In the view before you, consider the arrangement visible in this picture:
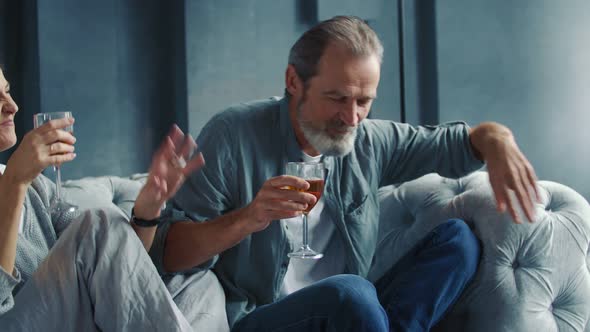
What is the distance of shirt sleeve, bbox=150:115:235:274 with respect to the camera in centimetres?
190

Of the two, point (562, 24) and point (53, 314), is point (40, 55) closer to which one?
point (53, 314)

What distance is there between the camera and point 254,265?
6.47ft

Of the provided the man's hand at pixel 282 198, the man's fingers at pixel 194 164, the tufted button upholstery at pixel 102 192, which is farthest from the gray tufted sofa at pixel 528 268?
the tufted button upholstery at pixel 102 192

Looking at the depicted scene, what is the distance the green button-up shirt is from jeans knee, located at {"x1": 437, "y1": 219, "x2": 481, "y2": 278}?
22 centimetres

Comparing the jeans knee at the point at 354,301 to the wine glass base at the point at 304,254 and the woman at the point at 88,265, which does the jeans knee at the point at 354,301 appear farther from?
the woman at the point at 88,265

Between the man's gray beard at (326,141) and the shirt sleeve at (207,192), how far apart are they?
203 mm

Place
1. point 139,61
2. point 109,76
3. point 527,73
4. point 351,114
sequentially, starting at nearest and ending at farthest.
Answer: point 351,114, point 109,76, point 139,61, point 527,73

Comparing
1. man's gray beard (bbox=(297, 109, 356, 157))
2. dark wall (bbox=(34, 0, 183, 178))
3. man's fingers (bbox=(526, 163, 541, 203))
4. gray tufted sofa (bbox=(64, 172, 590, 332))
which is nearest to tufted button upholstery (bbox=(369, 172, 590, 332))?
gray tufted sofa (bbox=(64, 172, 590, 332))

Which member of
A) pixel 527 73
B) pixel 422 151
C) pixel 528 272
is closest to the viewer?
pixel 528 272

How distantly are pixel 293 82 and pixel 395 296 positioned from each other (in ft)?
2.06

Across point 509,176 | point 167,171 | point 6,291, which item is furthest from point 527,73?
point 6,291

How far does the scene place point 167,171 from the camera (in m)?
1.69

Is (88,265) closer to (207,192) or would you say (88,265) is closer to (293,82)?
(207,192)

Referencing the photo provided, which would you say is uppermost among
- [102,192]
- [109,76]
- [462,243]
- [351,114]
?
[109,76]
